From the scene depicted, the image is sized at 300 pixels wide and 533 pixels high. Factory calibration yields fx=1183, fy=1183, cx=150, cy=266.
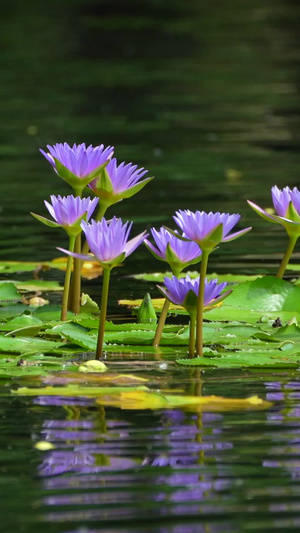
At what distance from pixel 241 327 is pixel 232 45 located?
426 inches

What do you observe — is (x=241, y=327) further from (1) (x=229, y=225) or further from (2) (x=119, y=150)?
(2) (x=119, y=150)

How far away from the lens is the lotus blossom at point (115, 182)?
2.71 metres

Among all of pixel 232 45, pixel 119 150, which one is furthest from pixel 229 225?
pixel 232 45

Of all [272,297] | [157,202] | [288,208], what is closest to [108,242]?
[288,208]

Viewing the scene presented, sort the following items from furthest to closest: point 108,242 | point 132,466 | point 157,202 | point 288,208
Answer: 1. point 157,202
2. point 288,208
3. point 108,242
4. point 132,466

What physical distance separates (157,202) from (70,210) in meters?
2.50

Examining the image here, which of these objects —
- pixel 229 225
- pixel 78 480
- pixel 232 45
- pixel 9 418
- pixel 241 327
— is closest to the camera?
pixel 78 480

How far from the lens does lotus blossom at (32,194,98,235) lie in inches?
104

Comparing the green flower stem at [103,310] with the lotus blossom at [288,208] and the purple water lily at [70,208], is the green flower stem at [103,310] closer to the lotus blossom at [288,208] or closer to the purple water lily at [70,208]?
the purple water lily at [70,208]

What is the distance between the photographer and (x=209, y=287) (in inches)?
98.9

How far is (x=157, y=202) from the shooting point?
16.9 ft

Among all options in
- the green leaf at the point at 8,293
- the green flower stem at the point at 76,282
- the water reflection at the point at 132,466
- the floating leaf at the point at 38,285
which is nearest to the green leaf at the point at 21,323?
the green flower stem at the point at 76,282

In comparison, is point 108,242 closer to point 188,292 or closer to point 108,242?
point 108,242

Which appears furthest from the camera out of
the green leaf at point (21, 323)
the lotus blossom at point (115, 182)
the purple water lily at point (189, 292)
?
the green leaf at point (21, 323)
